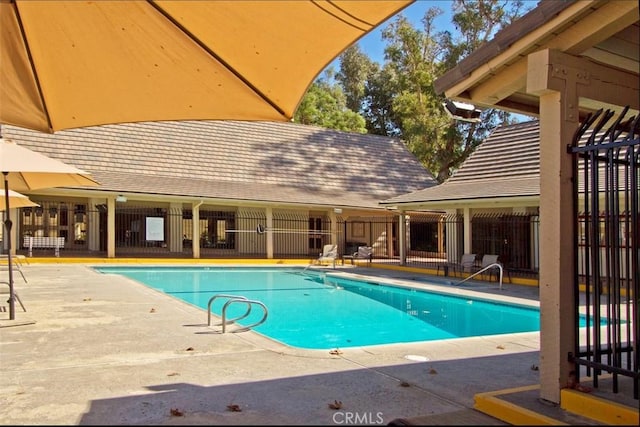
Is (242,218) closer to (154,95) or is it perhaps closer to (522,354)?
(522,354)

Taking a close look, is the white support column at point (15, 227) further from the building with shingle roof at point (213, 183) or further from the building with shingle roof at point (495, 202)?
the building with shingle roof at point (495, 202)

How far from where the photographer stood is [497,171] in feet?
71.4

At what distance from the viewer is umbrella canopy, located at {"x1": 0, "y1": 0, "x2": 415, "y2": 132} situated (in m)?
3.02

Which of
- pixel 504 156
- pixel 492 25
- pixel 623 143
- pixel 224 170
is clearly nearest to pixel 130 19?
pixel 623 143

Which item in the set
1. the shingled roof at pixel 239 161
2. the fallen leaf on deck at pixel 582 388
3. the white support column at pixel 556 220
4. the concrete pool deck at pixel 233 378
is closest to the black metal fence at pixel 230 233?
the shingled roof at pixel 239 161

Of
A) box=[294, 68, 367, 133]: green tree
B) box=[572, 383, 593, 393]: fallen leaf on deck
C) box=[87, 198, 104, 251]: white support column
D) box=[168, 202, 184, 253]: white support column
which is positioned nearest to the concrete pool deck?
box=[572, 383, 593, 393]: fallen leaf on deck

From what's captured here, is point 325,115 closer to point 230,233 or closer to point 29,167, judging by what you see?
point 230,233

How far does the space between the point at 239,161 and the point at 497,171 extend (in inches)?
490

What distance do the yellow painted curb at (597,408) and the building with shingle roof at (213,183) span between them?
63.3 feet

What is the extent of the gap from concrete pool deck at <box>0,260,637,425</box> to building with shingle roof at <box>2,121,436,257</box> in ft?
49.2

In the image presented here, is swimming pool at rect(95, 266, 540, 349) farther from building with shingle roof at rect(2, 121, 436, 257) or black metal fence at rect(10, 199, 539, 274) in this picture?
black metal fence at rect(10, 199, 539, 274)

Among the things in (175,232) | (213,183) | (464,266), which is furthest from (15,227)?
(464,266)

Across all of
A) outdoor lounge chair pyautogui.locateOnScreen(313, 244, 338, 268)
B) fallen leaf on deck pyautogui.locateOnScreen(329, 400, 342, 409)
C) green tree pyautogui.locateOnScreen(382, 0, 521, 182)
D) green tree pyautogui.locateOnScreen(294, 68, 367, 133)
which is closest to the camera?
fallen leaf on deck pyautogui.locateOnScreen(329, 400, 342, 409)

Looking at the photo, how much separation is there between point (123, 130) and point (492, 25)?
27148 millimetres
